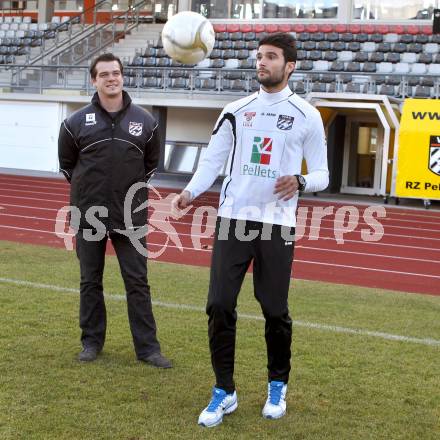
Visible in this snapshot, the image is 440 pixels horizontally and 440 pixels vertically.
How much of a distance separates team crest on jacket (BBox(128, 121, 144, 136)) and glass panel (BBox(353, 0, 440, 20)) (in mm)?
23820

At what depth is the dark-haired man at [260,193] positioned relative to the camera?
13.7ft

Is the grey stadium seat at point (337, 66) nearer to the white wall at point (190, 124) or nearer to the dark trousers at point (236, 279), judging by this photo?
the white wall at point (190, 124)

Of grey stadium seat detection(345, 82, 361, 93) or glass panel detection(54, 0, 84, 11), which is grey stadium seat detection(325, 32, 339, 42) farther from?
glass panel detection(54, 0, 84, 11)

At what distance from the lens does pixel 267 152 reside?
4176 millimetres

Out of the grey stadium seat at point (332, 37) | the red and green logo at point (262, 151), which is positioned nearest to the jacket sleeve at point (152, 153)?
the red and green logo at point (262, 151)

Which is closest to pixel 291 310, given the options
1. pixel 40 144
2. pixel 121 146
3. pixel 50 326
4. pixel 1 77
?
pixel 50 326

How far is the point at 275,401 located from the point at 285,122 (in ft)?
4.78

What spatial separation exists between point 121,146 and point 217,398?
1788 millimetres

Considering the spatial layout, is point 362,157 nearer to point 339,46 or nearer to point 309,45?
point 339,46

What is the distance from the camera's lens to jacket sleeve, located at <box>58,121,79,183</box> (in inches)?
207

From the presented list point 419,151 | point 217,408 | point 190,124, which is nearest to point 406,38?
point 190,124

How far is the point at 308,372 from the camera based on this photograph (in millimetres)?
5242

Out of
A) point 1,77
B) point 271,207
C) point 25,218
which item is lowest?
point 25,218

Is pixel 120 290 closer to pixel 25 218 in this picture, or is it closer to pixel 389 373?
pixel 389 373
